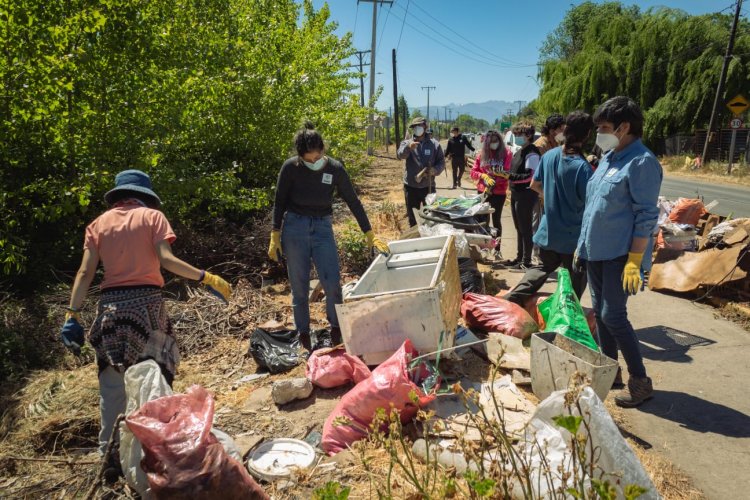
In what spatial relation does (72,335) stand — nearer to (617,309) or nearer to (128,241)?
(128,241)

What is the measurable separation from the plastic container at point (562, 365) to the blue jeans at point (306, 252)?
159 cm

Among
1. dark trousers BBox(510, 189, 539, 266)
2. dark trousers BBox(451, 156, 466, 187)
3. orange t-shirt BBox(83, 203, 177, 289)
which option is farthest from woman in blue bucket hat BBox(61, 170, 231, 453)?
dark trousers BBox(451, 156, 466, 187)

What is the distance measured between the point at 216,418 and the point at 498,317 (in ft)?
7.66

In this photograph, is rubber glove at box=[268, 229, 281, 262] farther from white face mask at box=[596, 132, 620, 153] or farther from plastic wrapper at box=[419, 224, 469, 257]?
white face mask at box=[596, 132, 620, 153]

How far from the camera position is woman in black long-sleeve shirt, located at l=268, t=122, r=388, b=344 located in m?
3.74

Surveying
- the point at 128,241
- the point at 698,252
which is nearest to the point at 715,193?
the point at 698,252

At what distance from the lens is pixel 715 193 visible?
15.0m

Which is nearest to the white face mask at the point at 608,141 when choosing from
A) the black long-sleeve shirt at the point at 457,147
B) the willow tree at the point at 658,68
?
the black long-sleeve shirt at the point at 457,147

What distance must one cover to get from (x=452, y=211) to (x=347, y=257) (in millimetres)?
1488

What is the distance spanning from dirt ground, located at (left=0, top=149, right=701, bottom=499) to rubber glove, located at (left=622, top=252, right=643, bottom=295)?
0.86 m

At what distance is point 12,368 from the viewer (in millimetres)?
4129

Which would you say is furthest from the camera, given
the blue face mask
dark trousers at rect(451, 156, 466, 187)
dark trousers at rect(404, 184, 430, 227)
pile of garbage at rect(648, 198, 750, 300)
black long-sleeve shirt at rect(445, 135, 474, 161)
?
dark trousers at rect(451, 156, 466, 187)

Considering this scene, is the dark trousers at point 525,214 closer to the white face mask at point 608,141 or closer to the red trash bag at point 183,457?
the white face mask at point 608,141

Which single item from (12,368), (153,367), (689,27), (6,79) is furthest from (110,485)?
(689,27)
